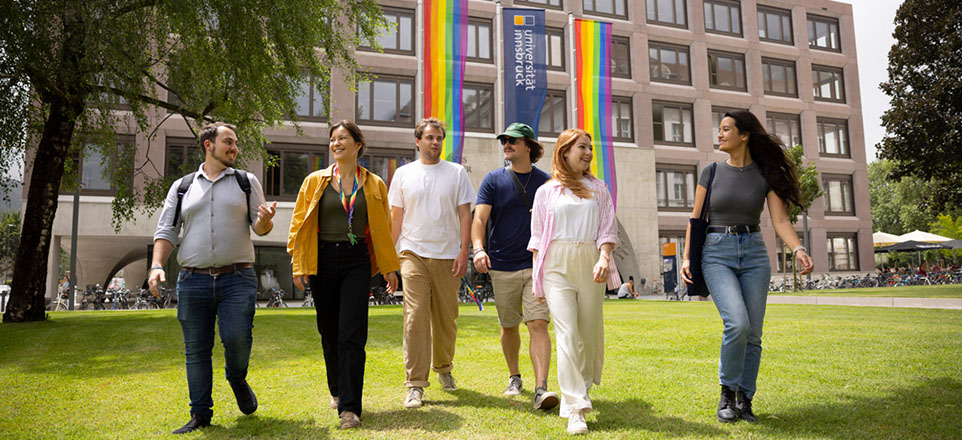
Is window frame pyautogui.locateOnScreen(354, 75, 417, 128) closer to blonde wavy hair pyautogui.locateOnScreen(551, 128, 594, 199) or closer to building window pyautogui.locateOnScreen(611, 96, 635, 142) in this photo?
building window pyautogui.locateOnScreen(611, 96, 635, 142)

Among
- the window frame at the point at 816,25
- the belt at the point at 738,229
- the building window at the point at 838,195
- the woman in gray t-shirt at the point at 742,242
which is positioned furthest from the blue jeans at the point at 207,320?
the window frame at the point at 816,25

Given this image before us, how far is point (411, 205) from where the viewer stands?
5.15m

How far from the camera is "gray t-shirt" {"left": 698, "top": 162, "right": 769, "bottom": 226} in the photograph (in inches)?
175

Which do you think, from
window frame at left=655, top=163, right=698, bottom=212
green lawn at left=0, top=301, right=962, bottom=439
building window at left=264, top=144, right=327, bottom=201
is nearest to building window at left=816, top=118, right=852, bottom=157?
window frame at left=655, top=163, right=698, bottom=212

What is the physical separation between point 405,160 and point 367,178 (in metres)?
24.7

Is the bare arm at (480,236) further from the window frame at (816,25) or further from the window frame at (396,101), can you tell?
the window frame at (816,25)

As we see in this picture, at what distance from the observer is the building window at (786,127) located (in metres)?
36.9

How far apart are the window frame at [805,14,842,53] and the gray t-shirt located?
128 ft

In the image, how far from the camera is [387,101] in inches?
1166

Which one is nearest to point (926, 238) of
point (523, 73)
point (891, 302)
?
point (891, 302)

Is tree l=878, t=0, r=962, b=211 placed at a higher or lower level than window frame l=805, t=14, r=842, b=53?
lower

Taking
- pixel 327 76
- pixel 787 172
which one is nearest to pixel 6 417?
pixel 787 172

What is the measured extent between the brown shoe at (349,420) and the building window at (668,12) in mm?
34509

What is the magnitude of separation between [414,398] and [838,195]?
1565 inches
